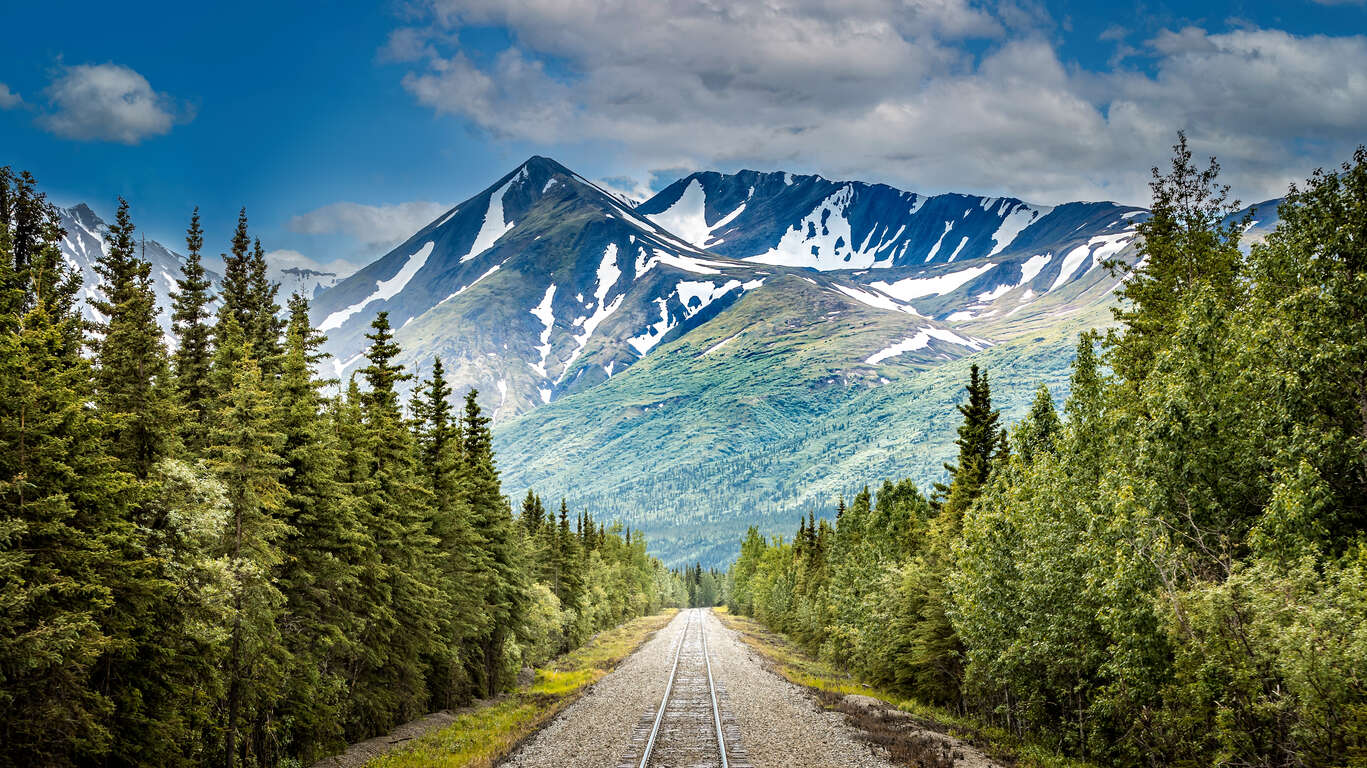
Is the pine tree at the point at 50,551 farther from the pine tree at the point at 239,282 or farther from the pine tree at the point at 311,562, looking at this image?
the pine tree at the point at 239,282

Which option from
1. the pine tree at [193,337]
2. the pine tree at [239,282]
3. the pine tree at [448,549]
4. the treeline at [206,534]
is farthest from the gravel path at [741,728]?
the pine tree at [239,282]

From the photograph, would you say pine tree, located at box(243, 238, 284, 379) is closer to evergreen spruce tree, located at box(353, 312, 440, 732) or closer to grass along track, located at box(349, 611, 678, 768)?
evergreen spruce tree, located at box(353, 312, 440, 732)

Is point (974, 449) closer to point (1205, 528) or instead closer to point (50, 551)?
point (1205, 528)

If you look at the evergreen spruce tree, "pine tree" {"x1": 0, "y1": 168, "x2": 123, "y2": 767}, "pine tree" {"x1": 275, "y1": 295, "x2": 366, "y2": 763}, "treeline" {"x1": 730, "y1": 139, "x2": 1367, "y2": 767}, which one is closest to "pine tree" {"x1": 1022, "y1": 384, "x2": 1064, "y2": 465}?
"treeline" {"x1": 730, "y1": 139, "x2": 1367, "y2": 767}

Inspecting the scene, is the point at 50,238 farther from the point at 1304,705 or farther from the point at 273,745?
the point at 1304,705

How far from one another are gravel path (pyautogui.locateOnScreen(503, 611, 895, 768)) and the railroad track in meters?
0.41

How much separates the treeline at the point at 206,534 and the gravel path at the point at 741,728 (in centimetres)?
681

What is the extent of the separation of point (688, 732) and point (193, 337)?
21501 mm

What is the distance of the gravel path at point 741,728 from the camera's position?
1930 centimetres

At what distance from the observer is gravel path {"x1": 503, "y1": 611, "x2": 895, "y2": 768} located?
19.3m

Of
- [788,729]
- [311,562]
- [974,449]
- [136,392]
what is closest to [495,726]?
[311,562]

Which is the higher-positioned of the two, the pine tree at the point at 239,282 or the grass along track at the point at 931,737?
the pine tree at the point at 239,282

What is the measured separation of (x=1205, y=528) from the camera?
1786 centimetres

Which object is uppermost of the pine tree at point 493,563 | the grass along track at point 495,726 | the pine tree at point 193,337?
the pine tree at point 193,337
